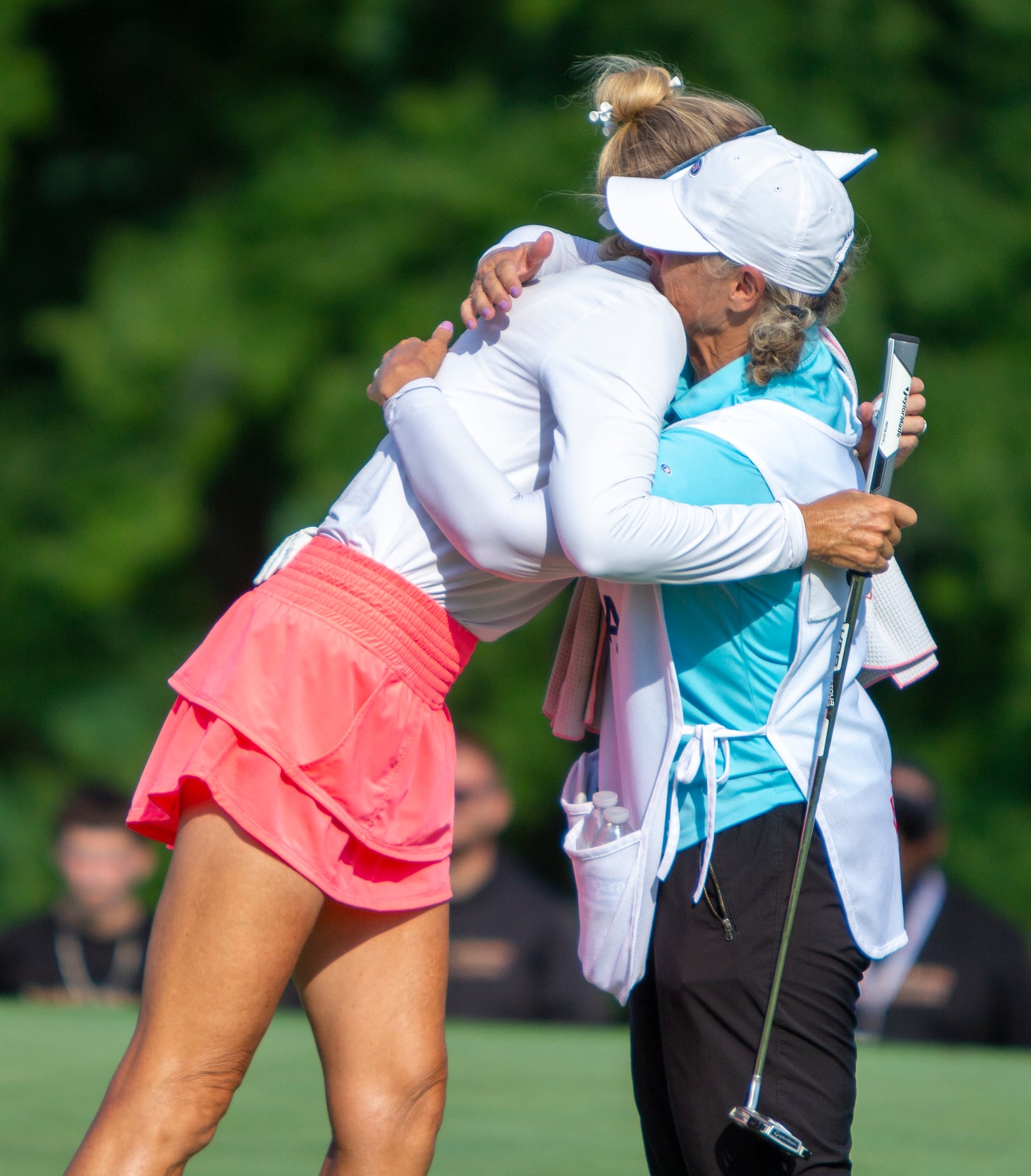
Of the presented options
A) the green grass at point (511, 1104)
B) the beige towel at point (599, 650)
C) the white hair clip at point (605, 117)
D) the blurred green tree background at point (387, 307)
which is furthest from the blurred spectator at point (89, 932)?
the white hair clip at point (605, 117)

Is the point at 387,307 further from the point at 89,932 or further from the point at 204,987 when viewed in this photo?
the point at 204,987

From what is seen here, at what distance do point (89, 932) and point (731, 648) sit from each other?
3554mm

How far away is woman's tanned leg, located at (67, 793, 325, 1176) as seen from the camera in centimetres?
173

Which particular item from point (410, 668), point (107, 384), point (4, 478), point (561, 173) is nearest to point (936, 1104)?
point (410, 668)

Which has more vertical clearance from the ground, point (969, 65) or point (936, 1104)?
point (969, 65)

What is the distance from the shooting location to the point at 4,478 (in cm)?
694

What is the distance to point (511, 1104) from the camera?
3271mm

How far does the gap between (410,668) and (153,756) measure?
13.3 inches

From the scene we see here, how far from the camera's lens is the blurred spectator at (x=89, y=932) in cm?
473

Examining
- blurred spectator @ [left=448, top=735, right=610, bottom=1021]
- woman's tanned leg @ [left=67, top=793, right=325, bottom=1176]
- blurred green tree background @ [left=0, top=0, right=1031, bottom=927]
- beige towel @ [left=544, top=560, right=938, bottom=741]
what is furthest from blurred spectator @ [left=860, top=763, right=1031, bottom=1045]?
woman's tanned leg @ [left=67, top=793, right=325, bottom=1176]

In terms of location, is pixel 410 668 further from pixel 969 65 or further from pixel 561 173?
pixel 969 65

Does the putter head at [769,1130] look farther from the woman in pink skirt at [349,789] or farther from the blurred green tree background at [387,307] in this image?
the blurred green tree background at [387,307]

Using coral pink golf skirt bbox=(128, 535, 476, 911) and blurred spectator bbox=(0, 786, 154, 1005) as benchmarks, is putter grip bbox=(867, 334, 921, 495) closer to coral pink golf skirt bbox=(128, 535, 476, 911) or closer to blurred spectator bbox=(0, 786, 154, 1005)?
coral pink golf skirt bbox=(128, 535, 476, 911)

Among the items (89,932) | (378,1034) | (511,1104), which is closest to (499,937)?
(511,1104)
